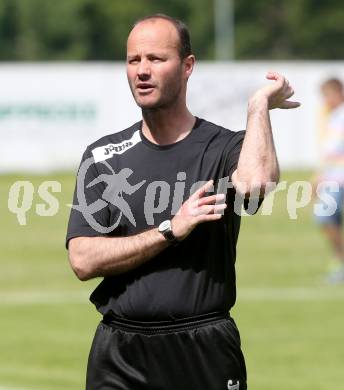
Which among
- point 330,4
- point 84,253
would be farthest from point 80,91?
point 330,4

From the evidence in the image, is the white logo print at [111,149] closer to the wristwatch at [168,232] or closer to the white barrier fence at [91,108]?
the wristwatch at [168,232]

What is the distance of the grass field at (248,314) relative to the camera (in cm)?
1104

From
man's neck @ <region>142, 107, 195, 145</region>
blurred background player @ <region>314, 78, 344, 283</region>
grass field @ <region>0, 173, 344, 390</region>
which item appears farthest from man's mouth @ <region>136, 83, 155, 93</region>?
blurred background player @ <region>314, 78, 344, 283</region>

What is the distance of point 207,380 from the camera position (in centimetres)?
595

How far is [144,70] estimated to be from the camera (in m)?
5.74

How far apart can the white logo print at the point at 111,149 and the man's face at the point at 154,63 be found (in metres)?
0.25

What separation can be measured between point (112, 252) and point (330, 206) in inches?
450

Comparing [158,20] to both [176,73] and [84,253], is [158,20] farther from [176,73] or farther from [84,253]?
[84,253]

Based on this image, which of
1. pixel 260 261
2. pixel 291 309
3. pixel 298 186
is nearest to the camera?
pixel 291 309

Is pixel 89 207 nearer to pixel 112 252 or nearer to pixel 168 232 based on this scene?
pixel 112 252

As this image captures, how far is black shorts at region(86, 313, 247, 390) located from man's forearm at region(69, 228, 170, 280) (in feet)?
0.97

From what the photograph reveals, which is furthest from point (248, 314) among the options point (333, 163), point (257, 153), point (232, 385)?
point (257, 153)

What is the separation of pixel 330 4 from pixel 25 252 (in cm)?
5797

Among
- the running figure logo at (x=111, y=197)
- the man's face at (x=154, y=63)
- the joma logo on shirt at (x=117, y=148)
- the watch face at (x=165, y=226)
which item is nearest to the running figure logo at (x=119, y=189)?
the running figure logo at (x=111, y=197)
